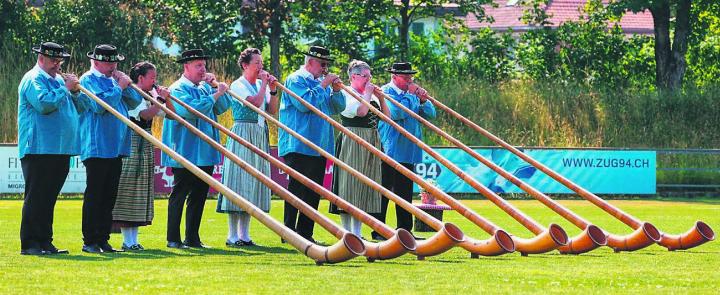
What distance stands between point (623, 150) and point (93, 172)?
18209 millimetres

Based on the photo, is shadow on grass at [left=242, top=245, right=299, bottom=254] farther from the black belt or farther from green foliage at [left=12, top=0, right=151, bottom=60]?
green foliage at [left=12, top=0, right=151, bottom=60]

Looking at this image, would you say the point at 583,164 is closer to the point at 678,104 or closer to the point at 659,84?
the point at 678,104

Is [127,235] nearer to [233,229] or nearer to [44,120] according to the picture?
[233,229]

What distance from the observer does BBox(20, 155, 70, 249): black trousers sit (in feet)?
39.8

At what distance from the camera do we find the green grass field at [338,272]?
30.8 feet

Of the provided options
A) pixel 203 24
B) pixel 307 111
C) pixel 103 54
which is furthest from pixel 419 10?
pixel 103 54

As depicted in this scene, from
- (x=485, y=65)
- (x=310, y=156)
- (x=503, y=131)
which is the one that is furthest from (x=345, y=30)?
(x=310, y=156)

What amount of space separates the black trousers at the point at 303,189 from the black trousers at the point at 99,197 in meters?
2.00

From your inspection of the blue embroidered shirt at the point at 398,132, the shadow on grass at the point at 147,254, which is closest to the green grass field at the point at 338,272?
the shadow on grass at the point at 147,254

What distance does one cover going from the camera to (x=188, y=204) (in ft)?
45.6

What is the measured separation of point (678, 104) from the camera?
121 feet

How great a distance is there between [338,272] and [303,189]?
4.03 metres

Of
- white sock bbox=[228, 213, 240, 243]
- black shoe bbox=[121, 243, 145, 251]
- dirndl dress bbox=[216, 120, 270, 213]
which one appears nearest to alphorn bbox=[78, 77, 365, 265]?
black shoe bbox=[121, 243, 145, 251]

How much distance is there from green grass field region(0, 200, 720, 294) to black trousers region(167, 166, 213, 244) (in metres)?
0.24
